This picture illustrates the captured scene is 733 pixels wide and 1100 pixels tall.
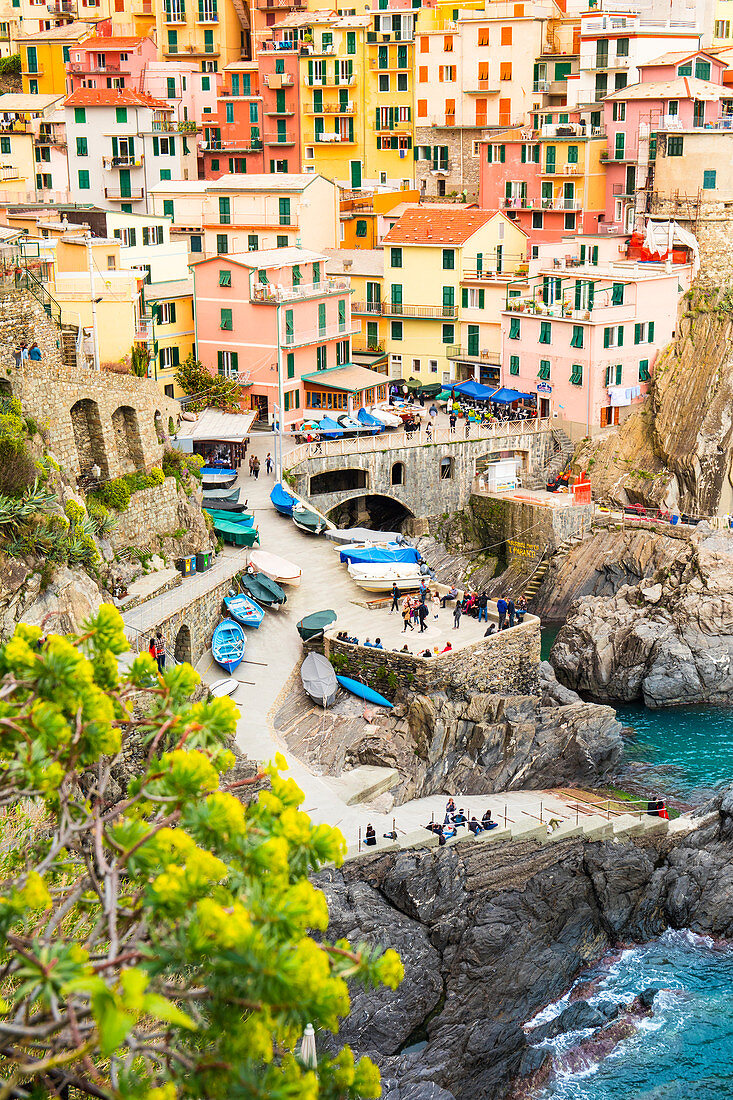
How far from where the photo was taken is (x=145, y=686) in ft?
63.9

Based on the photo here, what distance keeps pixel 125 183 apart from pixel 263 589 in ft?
132

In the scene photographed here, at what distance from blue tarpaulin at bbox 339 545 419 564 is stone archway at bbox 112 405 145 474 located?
790 cm

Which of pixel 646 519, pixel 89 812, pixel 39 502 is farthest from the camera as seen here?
pixel 646 519

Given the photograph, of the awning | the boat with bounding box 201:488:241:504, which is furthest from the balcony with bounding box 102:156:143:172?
the boat with bounding box 201:488:241:504

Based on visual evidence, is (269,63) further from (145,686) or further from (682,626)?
(145,686)

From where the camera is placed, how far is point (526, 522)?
197ft

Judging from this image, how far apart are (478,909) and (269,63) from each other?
65.4 meters

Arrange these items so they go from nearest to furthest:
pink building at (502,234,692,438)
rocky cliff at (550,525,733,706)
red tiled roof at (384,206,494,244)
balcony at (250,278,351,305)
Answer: rocky cliff at (550,525,733,706) < balcony at (250,278,351,305) < pink building at (502,234,692,438) < red tiled roof at (384,206,494,244)

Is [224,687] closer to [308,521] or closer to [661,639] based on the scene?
[308,521]

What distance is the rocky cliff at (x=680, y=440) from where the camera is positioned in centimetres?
6397

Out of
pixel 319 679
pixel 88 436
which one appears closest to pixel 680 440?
pixel 319 679

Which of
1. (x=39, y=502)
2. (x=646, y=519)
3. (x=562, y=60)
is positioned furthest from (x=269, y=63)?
(x=39, y=502)

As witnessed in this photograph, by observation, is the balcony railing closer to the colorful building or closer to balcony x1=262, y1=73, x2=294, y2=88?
the colorful building

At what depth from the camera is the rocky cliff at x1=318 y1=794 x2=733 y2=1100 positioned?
30562 mm
